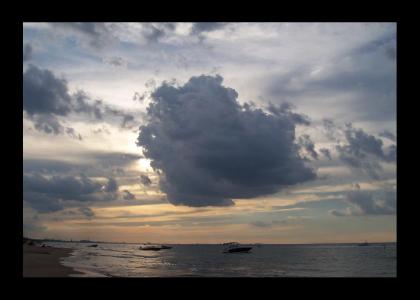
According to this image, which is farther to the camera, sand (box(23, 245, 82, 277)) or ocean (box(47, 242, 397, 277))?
ocean (box(47, 242, 397, 277))

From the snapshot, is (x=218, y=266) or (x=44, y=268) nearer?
(x=44, y=268)

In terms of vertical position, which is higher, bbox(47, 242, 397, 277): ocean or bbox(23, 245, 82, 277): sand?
bbox(23, 245, 82, 277): sand

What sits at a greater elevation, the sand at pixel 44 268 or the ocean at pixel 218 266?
the sand at pixel 44 268

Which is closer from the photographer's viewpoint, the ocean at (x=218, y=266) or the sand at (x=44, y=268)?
the sand at (x=44, y=268)
